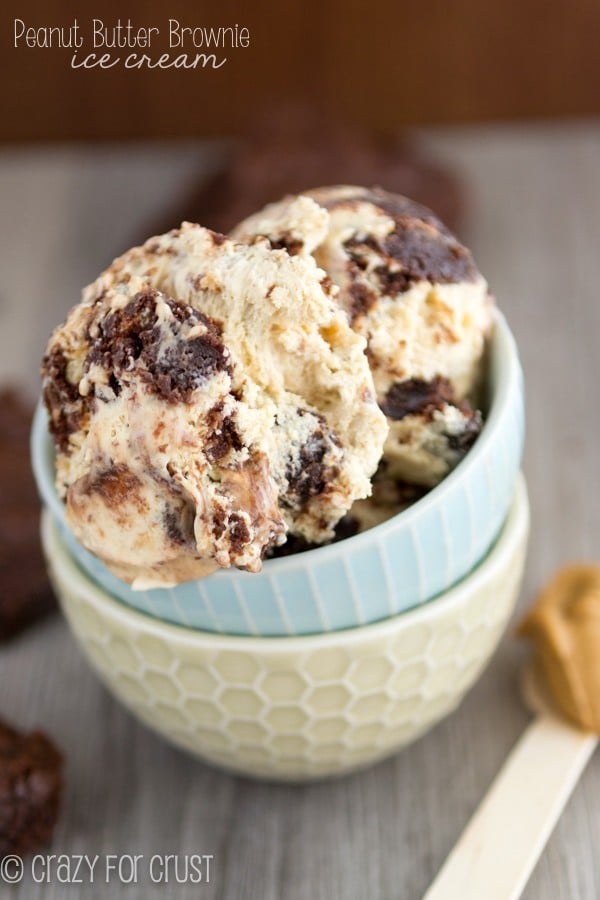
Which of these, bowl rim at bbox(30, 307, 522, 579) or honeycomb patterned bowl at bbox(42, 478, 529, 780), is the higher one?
bowl rim at bbox(30, 307, 522, 579)

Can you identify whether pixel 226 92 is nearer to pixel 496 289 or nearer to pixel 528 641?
pixel 496 289

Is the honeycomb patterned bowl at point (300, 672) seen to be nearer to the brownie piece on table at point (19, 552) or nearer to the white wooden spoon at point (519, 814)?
the white wooden spoon at point (519, 814)

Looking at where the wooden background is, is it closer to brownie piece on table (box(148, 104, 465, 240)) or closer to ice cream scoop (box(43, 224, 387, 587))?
brownie piece on table (box(148, 104, 465, 240))

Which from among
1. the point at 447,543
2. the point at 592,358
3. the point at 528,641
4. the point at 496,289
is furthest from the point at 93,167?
the point at 447,543

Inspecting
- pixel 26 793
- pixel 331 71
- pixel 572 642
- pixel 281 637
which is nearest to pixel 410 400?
pixel 281 637

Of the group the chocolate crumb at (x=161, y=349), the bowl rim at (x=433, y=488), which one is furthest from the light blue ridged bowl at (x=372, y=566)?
the chocolate crumb at (x=161, y=349)

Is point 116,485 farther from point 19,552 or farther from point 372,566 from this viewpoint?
point 19,552

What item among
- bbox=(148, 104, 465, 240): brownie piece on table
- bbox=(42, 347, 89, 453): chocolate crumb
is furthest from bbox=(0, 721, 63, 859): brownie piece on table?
bbox=(148, 104, 465, 240): brownie piece on table
